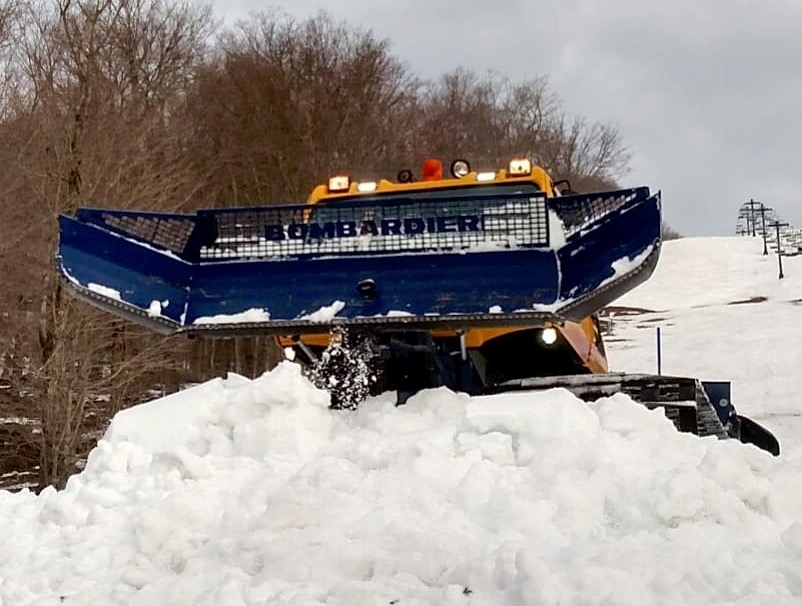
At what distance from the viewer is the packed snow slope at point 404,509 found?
283cm

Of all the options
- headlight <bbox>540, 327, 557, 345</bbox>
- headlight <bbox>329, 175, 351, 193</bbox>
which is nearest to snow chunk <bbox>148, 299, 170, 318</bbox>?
headlight <bbox>329, 175, 351, 193</bbox>

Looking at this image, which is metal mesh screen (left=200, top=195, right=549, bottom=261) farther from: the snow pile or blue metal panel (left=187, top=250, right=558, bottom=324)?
the snow pile

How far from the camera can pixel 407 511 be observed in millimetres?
3465

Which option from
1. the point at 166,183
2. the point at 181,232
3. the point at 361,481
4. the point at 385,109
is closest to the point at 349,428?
the point at 361,481

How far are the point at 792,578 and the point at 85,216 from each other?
158 inches

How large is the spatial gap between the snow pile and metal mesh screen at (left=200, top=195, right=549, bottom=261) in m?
0.89

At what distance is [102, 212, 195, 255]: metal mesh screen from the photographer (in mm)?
5152

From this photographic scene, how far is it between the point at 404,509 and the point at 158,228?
8.42ft

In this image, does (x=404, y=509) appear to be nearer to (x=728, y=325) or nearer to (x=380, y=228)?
(x=380, y=228)

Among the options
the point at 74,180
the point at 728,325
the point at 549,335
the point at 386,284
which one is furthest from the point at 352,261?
the point at 728,325

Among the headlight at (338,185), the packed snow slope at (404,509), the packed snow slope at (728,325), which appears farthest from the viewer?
the packed snow slope at (728,325)

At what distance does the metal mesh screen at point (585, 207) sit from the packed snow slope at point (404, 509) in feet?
3.40

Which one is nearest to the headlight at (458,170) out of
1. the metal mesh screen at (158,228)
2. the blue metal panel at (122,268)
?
the metal mesh screen at (158,228)

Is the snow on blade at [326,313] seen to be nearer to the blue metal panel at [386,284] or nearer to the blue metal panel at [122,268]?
the blue metal panel at [386,284]
